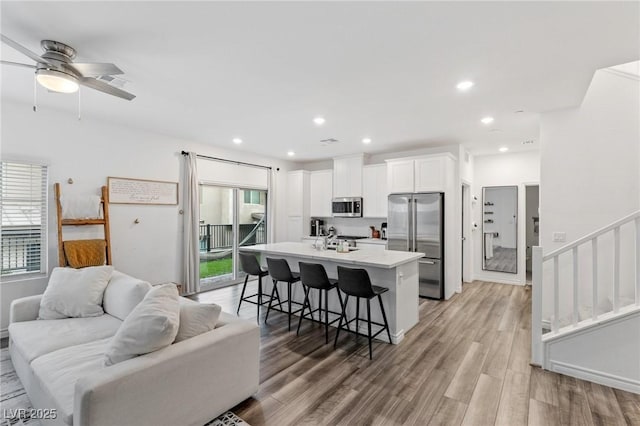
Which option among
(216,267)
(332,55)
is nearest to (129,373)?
(332,55)

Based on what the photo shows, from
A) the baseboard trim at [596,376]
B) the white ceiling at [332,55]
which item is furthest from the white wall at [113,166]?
the baseboard trim at [596,376]

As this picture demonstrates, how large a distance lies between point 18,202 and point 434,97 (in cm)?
511

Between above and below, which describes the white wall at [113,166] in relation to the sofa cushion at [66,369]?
above

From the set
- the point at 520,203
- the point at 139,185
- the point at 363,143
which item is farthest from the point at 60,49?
the point at 520,203

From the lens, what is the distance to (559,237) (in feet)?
11.9

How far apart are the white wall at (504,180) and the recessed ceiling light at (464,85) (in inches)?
151

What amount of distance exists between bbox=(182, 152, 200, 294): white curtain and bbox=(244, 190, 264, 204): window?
1.28 meters

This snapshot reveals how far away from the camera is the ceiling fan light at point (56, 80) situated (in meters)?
2.13

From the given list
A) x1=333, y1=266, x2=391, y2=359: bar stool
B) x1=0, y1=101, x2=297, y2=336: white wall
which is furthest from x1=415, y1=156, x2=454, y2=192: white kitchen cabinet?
x1=0, y1=101, x2=297, y2=336: white wall

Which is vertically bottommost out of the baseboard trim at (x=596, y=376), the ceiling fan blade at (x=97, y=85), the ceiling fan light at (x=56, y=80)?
the baseboard trim at (x=596, y=376)

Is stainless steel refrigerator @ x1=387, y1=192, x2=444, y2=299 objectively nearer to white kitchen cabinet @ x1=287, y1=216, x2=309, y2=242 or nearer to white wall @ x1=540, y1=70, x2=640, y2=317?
white wall @ x1=540, y1=70, x2=640, y2=317

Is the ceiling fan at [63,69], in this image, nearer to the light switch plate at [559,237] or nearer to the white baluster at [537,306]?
the white baluster at [537,306]

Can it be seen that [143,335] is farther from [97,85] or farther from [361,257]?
[361,257]

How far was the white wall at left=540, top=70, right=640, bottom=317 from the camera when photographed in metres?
3.33
